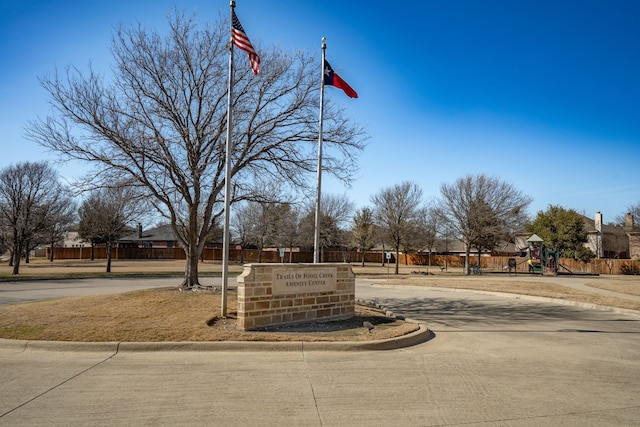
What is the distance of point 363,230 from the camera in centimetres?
5803

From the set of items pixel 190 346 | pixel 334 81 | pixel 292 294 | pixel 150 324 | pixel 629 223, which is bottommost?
pixel 190 346

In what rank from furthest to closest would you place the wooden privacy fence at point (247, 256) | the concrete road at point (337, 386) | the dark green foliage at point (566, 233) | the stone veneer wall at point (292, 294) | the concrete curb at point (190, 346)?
the wooden privacy fence at point (247, 256)
the dark green foliage at point (566, 233)
the stone veneer wall at point (292, 294)
the concrete curb at point (190, 346)
the concrete road at point (337, 386)

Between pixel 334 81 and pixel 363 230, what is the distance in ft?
147

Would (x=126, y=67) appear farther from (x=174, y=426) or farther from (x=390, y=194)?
(x=390, y=194)

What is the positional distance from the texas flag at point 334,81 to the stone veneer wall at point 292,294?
566cm

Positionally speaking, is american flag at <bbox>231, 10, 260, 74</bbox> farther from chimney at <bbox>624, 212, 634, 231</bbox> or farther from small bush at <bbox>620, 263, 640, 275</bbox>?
chimney at <bbox>624, 212, 634, 231</bbox>

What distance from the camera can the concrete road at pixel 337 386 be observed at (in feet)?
15.9

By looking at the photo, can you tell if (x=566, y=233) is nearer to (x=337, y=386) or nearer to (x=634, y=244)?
(x=634, y=244)


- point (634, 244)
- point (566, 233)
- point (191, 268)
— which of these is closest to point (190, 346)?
point (191, 268)

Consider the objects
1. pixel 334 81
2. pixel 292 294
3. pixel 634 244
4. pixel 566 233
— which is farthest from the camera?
pixel 634 244

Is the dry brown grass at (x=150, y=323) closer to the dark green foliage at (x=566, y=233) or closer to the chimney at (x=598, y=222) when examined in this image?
the dark green foliage at (x=566, y=233)

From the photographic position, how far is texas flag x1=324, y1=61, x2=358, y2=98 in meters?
13.8

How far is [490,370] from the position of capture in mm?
7020

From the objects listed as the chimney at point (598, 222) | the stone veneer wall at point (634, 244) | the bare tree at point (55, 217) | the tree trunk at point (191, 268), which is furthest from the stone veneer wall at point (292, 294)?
the stone veneer wall at point (634, 244)
